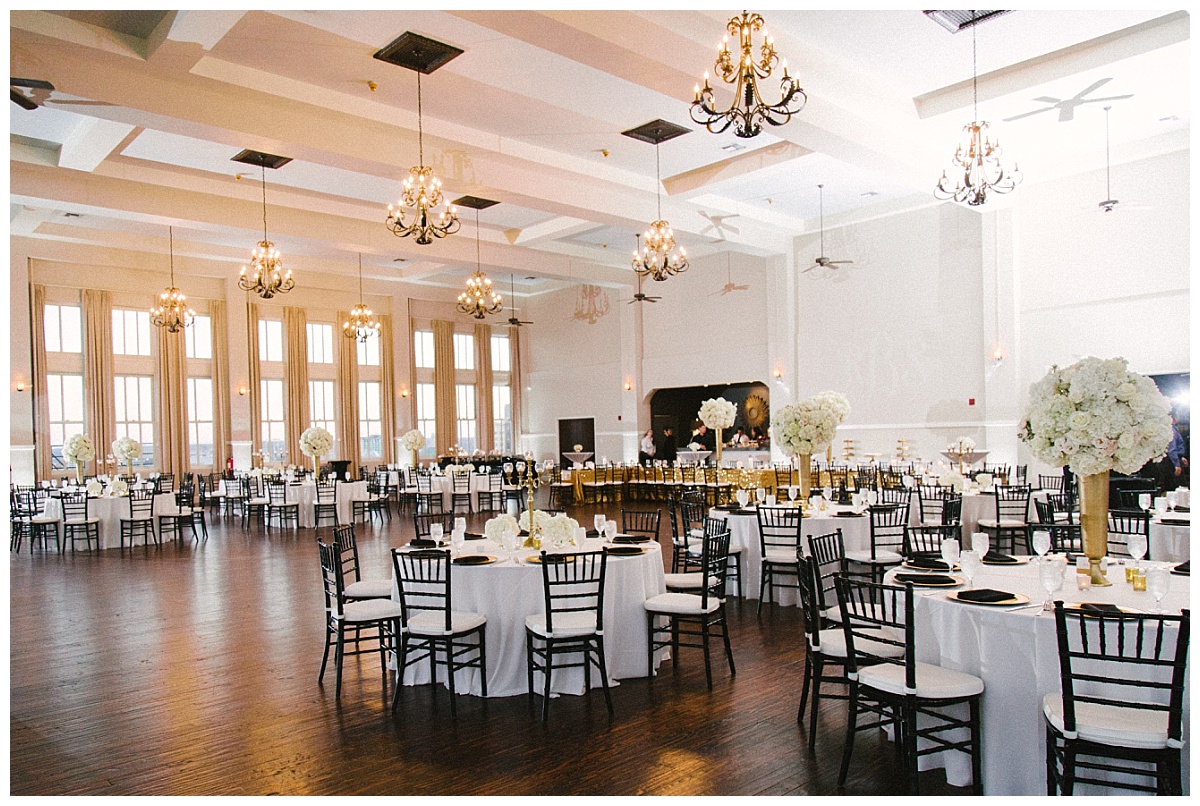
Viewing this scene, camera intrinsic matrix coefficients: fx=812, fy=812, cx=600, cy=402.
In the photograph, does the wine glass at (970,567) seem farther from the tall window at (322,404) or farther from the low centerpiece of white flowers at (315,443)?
the tall window at (322,404)

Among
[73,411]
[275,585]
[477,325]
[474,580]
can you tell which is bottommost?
[275,585]

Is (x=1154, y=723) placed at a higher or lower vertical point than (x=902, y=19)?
lower

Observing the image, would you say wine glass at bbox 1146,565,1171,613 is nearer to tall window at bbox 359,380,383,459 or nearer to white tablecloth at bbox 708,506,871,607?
white tablecloth at bbox 708,506,871,607

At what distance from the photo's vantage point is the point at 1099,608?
3.62 m

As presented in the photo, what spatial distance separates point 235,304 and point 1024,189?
16.6 meters

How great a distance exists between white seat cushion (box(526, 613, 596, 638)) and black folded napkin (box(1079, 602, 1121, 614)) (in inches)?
105

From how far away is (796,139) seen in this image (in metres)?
9.51

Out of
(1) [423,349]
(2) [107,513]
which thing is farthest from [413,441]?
(2) [107,513]

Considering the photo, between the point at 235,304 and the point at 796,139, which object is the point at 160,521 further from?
the point at 796,139

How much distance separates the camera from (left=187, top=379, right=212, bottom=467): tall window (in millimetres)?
18781

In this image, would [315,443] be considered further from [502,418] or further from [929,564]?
[929,564]

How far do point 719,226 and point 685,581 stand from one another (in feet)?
32.3

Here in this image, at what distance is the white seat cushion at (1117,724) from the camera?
10.3ft

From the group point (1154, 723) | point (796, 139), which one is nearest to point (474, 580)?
point (1154, 723)
